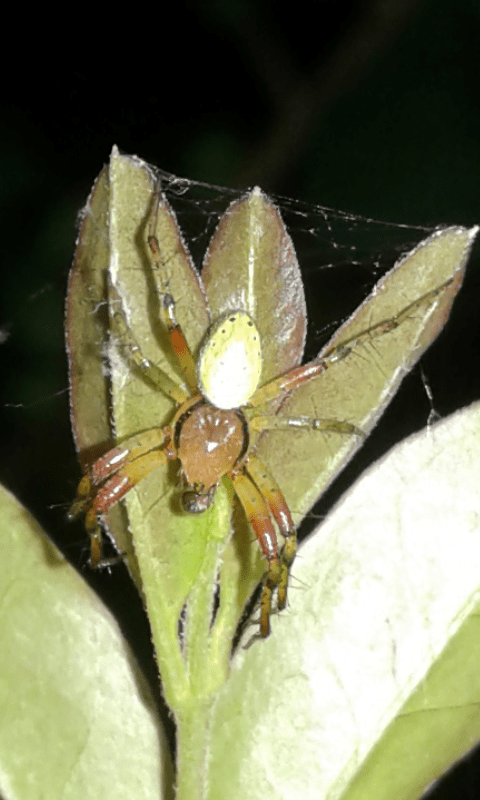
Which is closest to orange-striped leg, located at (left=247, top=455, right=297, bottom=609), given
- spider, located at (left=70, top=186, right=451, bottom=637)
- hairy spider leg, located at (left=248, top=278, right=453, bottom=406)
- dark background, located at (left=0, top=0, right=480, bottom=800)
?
spider, located at (left=70, top=186, right=451, bottom=637)

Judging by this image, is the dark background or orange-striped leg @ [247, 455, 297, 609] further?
the dark background

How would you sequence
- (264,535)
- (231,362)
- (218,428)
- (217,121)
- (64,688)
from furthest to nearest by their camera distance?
(217,121) < (218,428) < (231,362) < (264,535) < (64,688)

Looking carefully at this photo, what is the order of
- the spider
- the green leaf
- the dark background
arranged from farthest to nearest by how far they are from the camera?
the dark background → the spider → the green leaf

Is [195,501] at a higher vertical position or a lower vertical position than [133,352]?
lower

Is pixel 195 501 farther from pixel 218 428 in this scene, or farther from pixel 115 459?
pixel 218 428

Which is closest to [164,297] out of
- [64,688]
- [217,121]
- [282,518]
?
[282,518]

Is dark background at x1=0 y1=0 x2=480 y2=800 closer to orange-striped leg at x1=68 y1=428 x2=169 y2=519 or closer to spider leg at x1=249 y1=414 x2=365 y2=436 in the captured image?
orange-striped leg at x1=68 y1=428 x2=169 y2=519
